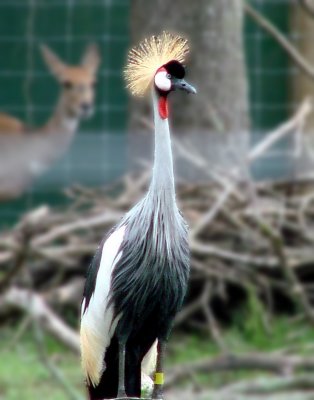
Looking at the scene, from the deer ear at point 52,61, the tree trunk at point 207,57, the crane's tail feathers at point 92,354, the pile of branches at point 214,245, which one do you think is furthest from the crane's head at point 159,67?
the deer ear at point 52,61

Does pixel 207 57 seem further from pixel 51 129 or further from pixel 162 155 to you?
pixel 162 155

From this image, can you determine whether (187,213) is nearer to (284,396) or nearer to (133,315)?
(284,396)

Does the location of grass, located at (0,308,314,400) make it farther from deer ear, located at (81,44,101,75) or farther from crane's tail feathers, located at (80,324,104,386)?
deer ear, located at (81,44,101,75)

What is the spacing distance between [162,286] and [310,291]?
4.19 metres

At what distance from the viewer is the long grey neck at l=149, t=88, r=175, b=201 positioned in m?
4.43

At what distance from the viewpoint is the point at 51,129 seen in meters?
11.2

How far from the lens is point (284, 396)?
7.20 metres

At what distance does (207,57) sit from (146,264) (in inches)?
193

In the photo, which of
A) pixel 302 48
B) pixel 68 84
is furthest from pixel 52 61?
pixel 302 48

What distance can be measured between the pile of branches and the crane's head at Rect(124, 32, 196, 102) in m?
3.20

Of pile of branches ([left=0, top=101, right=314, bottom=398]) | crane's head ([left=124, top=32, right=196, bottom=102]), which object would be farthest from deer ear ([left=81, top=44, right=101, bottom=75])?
crane's head ([left=124, top=32, right=196, bottom=102])

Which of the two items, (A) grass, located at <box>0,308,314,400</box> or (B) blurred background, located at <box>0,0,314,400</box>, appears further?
(A) grass, located at <box>0,308,314,400</box>

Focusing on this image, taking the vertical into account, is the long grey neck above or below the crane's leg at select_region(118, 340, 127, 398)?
above

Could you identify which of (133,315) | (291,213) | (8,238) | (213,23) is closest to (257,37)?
(213,23)
